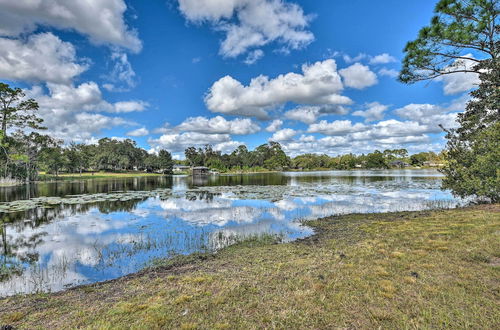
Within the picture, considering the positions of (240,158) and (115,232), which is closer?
(115,232)

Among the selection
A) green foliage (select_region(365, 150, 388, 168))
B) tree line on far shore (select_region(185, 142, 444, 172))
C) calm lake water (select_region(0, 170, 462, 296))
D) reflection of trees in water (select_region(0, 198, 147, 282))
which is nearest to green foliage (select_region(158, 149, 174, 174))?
tree line on far shore (select_region(185, 142, 444, 172))

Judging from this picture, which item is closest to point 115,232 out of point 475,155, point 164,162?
point 475,155

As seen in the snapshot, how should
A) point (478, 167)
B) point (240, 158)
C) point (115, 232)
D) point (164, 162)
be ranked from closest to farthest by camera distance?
point (115, 232) < point (478, 167) < point (164, 162) < point (240, 158)

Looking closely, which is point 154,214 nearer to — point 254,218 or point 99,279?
point 254,218

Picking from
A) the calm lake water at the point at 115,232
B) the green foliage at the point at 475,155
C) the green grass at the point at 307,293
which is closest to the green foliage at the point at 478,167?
the green foliage at the point at 475,155

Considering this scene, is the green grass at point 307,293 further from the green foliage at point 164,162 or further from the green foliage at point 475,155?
the green foliage at point 164,162

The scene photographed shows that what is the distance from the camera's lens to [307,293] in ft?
14.1

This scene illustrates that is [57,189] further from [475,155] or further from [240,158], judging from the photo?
[240,158]

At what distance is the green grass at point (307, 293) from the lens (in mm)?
3518

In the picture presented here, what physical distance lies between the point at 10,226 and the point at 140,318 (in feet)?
44.1

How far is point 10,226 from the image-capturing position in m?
12.2

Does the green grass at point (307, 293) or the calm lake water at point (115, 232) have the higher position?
the green grass at point (307, 293)

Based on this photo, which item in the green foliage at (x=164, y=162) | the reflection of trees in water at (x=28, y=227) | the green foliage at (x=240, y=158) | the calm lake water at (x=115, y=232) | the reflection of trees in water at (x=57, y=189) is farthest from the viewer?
the green foliage at (x=240, y=158)

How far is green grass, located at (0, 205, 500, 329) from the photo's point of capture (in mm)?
3518
